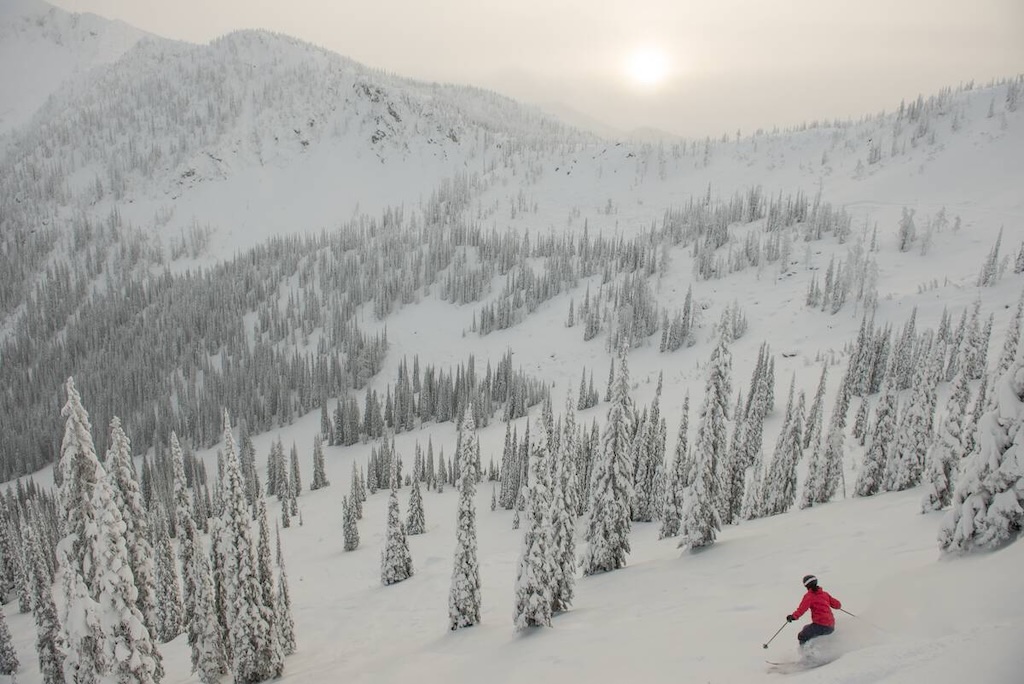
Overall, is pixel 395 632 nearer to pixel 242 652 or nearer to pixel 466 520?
pixel 242 652

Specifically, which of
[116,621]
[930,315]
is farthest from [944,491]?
[930,315]

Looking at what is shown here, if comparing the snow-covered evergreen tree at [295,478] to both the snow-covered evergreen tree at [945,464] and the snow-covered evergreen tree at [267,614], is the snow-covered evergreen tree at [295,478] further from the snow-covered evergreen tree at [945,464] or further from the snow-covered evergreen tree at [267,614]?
the snow-covered evergreen tree at [945,464]

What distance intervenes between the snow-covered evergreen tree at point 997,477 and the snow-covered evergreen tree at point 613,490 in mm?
16678

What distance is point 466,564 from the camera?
30.0 metres

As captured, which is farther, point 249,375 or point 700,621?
point 249,375

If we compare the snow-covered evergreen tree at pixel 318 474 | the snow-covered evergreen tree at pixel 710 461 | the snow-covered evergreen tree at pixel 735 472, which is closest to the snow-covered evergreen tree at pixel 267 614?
the snow-covered evergreen tree at pixel 710 461

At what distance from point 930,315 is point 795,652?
293 ft

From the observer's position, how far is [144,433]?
131 metres

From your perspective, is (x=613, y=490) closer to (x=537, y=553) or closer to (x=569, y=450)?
(x=569, y=450)

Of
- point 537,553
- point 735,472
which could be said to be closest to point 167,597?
point 537,553

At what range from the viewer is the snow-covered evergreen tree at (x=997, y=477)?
14.2 metres

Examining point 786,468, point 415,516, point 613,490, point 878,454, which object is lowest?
point 415,516

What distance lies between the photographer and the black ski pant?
559 inches

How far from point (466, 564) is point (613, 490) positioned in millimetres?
9462
